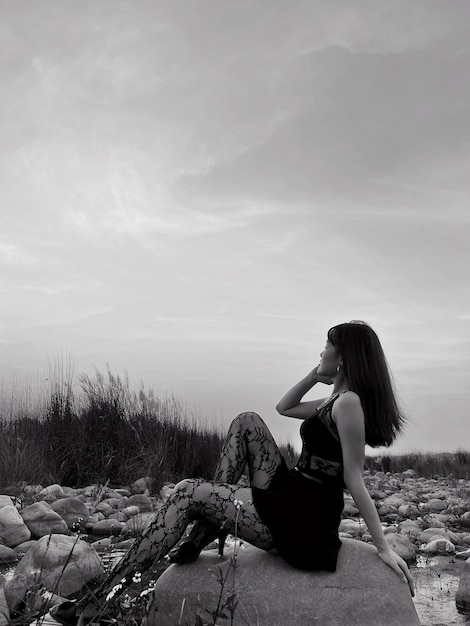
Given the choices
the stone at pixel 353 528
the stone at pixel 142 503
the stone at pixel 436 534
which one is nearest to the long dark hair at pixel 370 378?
the stone at pixel 353 528

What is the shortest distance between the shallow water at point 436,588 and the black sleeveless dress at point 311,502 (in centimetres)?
94

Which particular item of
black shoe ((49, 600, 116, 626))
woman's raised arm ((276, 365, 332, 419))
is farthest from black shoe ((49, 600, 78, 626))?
woman's raised arm ((276, 365, 332, 419))

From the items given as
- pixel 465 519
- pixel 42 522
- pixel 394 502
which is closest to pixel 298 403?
pixel 42 522

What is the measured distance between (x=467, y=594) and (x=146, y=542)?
2.19 metres

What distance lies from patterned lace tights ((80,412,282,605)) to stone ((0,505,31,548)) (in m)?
2.43

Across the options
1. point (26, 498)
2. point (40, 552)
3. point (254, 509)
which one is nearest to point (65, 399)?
point (26, 498)

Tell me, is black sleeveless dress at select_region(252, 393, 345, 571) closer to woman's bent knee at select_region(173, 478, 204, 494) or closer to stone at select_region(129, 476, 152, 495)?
woman's bent knee at select_region(173, 478, 204, 494)

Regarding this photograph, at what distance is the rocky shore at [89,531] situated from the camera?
3.95 meters

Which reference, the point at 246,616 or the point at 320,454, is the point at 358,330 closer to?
the point at 320,454

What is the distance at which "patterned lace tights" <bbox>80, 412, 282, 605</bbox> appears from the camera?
335 cm

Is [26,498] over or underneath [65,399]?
underneath

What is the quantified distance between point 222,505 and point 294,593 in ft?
1.87

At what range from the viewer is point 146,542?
3365 millimetres

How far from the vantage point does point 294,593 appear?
3426mm
